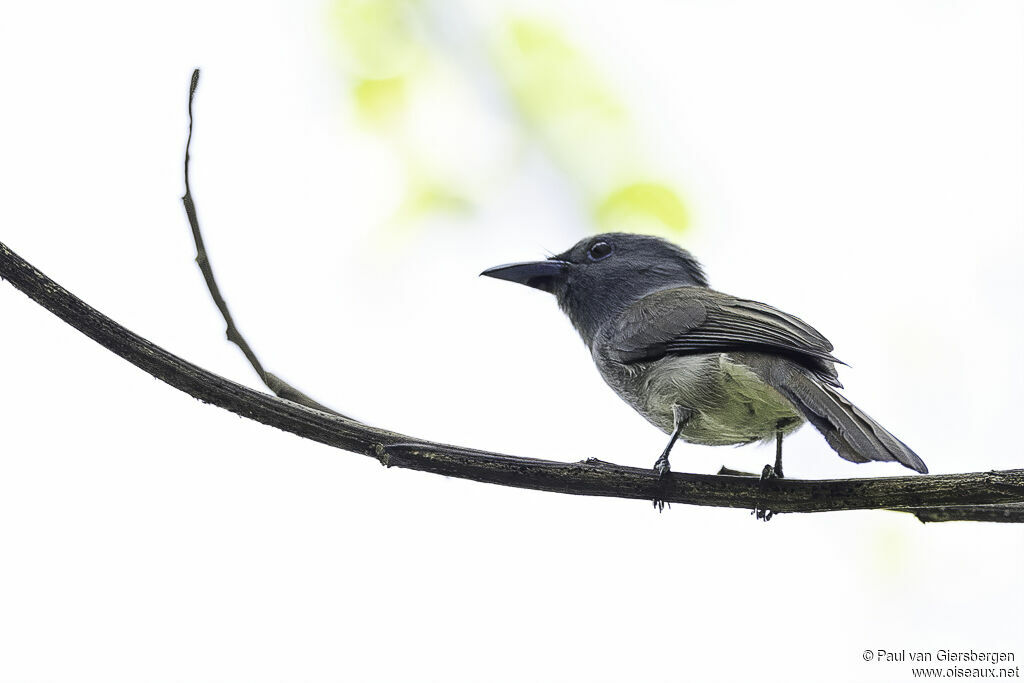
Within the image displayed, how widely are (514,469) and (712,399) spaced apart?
1.08 meters

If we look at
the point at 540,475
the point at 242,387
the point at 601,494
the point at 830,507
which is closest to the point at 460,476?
the point at 540,475

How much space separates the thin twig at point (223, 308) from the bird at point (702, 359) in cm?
119

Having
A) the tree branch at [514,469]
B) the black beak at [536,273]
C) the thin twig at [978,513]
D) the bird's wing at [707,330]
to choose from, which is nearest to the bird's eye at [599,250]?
the black beak at [536,273]

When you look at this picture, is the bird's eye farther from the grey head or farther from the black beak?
the black beak

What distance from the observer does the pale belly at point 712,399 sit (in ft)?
11.5

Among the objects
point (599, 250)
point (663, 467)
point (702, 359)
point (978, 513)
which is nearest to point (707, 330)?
point (702, 359)

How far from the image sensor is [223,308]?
10.3 ft

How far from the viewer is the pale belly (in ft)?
11.5

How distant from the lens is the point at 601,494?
2.84 m

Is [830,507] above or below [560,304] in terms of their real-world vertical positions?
below

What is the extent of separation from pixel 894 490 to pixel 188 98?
224 centimetres

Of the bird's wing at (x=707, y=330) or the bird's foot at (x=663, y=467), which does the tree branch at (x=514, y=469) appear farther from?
the bird's wing at (x=707, y=330)

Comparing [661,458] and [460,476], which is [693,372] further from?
[460,476]

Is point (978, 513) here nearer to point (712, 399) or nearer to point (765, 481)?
point (765, 481)
